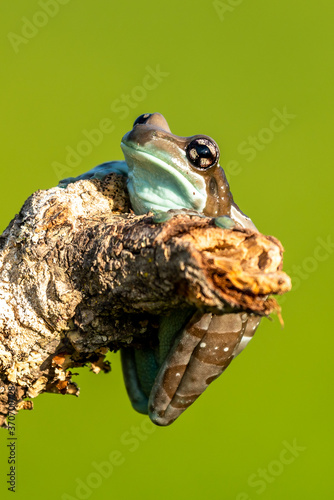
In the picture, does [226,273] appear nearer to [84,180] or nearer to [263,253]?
[263,253]

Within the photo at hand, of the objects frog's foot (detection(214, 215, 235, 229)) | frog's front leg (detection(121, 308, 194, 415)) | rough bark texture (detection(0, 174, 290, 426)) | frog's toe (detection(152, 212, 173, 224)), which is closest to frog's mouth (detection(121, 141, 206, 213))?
rough bark texture (detection(0, 174, 290, 426))

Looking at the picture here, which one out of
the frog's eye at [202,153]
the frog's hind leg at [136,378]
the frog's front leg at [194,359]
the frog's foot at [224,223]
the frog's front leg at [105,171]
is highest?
the frog's eye at [202,153]

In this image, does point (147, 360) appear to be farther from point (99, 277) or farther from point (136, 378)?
point (99, 277)

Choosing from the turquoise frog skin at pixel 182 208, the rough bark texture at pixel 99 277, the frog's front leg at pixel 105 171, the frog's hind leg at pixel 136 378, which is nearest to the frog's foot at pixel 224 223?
the rough bark texture at pixel 99 277

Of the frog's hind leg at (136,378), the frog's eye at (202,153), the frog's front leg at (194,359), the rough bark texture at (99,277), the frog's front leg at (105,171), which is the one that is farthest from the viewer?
the frog's hind leg at (136,378)

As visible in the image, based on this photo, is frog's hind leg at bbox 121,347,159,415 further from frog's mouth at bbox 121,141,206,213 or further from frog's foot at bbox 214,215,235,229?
frog's foot at bbox 214,215,235,229

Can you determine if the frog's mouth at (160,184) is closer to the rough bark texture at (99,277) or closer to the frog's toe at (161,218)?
the rough bark texture at (99,277)
